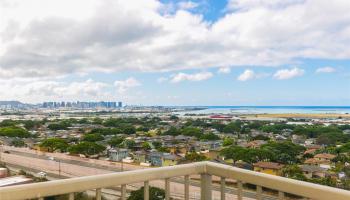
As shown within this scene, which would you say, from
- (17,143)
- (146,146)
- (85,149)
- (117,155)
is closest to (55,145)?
(85,149)

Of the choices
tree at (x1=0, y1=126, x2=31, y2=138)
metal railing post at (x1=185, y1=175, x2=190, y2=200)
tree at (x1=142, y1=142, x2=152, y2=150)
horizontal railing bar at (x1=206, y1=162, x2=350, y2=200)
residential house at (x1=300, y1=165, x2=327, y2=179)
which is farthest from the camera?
tree at (x1=0, y1=126, x2=31, y2=138)

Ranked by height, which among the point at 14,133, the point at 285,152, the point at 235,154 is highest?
the point at 14,133

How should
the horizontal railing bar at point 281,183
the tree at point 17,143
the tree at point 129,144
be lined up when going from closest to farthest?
the horizontal railing bar at point 281,183
the tree at point 129,144
the tree at point 17,143

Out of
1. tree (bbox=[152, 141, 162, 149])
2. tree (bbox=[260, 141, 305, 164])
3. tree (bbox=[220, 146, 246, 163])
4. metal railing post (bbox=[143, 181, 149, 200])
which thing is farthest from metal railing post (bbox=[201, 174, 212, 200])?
tree (bbox=[152, 141, 162, 149])

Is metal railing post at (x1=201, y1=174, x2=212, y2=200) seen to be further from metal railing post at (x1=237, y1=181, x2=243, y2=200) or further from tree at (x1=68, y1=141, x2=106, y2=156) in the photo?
tree at (x1=68, y1=141, x2=106, y2=156)

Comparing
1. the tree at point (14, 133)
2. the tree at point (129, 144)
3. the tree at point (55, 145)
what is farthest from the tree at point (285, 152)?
the tree at point (14, 133)

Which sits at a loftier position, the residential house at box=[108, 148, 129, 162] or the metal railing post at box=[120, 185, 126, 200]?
the metal railing post at box=[120, 185, 126, 200]

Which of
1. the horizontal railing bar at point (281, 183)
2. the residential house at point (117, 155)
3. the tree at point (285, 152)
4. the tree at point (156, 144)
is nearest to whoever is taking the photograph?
the horizontal railing bar at point (281, 183)

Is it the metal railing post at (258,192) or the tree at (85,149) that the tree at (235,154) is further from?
the metal railing post at (258,192)

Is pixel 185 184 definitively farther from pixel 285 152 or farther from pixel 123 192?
pixel 285 152
